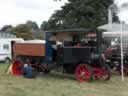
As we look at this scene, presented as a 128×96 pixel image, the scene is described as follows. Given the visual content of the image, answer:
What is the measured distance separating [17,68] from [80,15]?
29.8m

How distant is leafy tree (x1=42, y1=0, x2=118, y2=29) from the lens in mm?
46175

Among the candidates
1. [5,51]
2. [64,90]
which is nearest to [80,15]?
[5,51]

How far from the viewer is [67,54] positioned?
16.5 meters

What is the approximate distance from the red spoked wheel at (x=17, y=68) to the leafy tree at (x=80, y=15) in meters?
26.7

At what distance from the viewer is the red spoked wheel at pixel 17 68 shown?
18.7m

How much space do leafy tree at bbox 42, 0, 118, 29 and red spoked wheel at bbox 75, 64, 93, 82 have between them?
95.2 feet

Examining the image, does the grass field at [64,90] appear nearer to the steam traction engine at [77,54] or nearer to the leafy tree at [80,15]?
the steam traction engine at [77,54]

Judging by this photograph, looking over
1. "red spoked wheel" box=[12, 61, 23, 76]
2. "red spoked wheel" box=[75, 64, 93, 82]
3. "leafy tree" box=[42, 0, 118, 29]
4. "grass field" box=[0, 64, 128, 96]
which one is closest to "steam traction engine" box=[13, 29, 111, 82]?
"red spoked wheel" box=[75, 64, 93, 82]

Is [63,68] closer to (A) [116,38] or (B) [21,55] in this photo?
(B) [21,55]

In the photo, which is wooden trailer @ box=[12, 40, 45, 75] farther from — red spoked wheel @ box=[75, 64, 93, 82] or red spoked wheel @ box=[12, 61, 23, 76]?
red spoked wheel @ box=[75, 64, 93, 82]

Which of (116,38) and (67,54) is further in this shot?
(116,38)

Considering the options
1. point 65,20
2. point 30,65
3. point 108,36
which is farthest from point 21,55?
point 65,20

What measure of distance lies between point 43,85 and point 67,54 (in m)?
2.64

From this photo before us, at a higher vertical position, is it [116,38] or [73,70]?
[116,38]
